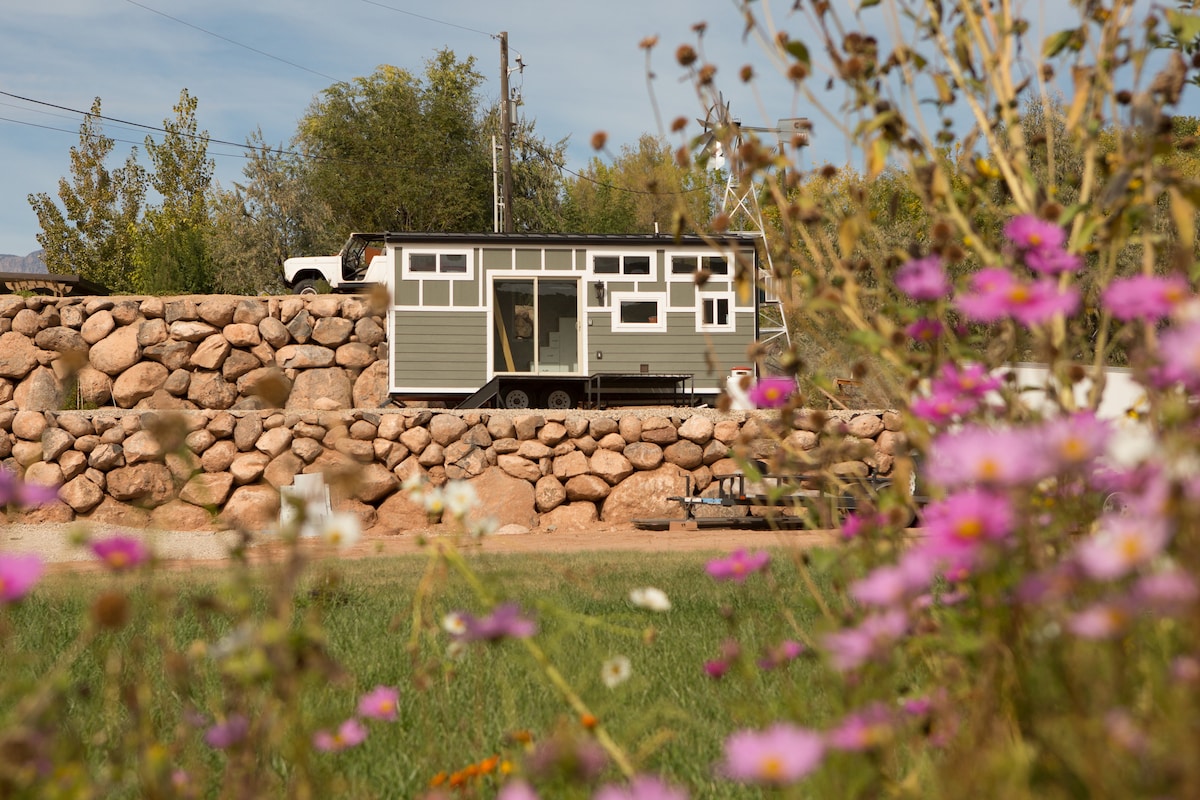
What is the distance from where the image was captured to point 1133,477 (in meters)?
1.16

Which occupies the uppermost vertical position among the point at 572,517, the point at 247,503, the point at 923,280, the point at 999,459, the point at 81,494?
the point at 923,280

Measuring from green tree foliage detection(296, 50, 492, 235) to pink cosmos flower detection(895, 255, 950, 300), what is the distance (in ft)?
92.6

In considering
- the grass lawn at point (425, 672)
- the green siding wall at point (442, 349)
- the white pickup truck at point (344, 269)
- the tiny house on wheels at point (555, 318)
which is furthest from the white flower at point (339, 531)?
the white pickup truck at point (344, 269)

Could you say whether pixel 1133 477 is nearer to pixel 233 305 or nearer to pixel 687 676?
pixel 687 676

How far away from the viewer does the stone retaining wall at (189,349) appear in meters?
17.8

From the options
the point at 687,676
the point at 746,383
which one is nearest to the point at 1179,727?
the point at 746,383

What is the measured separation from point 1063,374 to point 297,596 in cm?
443

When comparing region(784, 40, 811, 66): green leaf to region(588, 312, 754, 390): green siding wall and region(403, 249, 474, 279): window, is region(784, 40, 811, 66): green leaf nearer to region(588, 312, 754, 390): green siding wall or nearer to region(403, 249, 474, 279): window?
region(588, 312, 754, 390): green siding wall

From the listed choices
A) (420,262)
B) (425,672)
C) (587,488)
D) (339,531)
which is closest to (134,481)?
(587,488)

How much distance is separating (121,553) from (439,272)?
1478 centimetres

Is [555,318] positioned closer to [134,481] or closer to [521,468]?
[521,468]

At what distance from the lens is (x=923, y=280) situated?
Result: 5.33ft

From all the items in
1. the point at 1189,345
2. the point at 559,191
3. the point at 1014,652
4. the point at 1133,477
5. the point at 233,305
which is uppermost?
the point at 559,191

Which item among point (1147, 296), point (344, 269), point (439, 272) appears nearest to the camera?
point (1147, 296)
